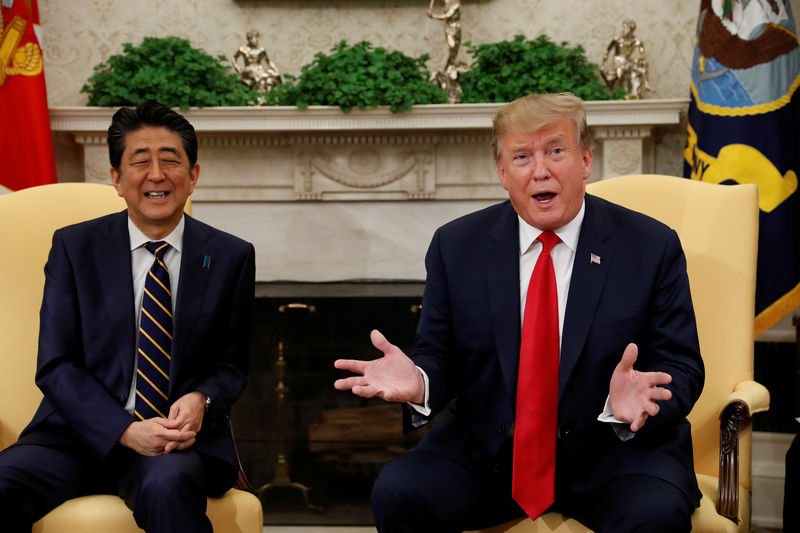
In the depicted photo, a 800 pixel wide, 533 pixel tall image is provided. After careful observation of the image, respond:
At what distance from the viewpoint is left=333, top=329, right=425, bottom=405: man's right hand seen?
160cm

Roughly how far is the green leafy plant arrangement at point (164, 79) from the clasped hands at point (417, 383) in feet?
7.41

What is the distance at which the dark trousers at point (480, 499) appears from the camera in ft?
5.21

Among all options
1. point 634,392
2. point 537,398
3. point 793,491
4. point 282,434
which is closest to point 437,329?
point 537,398

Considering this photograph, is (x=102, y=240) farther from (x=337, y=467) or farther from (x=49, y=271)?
(x=337, y=467)

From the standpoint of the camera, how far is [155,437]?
1759 millimetres

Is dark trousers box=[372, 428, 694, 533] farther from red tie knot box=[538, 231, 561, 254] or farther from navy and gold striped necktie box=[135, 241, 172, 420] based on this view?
navy and gold striped necktie box=[135, 241, 172, 420]

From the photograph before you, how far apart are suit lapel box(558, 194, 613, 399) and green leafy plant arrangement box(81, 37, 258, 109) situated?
7.28 feet

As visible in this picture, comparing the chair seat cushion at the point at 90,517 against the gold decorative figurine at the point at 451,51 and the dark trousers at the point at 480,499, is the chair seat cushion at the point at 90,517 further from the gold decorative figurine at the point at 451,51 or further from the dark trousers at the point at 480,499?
the gold decorative figurine at the point at 451,51

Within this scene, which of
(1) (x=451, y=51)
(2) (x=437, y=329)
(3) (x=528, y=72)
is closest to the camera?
(2) (x=437, y=329)

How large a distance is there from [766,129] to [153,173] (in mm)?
2316

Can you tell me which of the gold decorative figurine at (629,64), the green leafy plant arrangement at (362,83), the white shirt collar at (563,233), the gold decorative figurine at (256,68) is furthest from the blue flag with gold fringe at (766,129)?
the gold decorative figurine at (256,68)

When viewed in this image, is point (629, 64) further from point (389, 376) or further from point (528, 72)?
point (389, 376)

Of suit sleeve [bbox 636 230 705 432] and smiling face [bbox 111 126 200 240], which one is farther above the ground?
smiling face [bbox 111 126 200 240]

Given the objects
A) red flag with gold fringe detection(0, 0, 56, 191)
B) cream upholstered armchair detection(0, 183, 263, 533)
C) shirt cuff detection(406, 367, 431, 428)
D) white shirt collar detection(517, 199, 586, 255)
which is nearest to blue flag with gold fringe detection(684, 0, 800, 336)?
white shirt collar detection(517, 199, 586, 255)
